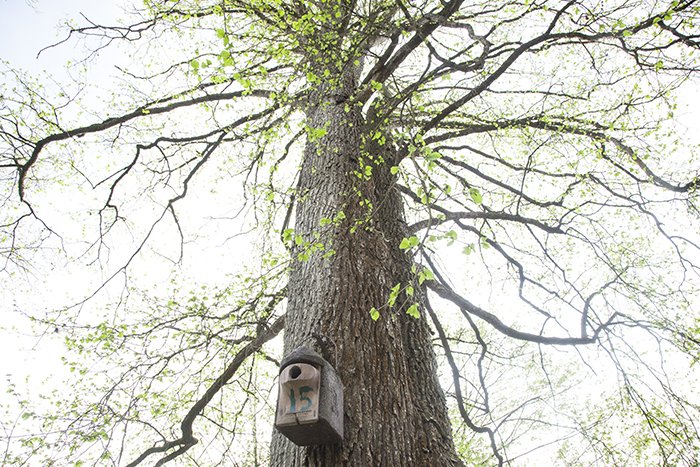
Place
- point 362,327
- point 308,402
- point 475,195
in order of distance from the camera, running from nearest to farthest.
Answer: point 475,195 → point 308,402 → point 362,327

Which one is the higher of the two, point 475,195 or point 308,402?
point 475,195

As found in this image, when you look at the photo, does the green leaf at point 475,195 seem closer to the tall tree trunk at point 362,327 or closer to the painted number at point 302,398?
the tall tree trunk at point 362,327

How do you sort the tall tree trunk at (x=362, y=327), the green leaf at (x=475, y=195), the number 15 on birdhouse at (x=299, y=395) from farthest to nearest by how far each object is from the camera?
1. the tall tree trunk at (x=362, y=327)
2. the number 15 on birdhouse at (x=299, y=395)
3. the green leaf at (x=475, y=195)

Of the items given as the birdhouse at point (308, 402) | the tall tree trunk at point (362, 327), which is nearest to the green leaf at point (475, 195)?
the tall tree trunk at point (362, 327)

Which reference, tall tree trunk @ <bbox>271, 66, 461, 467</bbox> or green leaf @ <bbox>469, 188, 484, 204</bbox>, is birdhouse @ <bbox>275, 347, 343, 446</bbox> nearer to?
tall tree trunk @ <bbox>271, 66, 461, 467</bbox>

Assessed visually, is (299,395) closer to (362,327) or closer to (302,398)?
Answer: (302,398)

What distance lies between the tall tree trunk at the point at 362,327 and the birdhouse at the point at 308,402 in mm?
101

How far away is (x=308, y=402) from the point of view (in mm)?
1279

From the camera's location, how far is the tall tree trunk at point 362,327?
143 cm

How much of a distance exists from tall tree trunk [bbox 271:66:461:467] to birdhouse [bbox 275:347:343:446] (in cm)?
10

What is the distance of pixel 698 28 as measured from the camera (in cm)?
299

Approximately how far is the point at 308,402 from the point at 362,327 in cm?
55

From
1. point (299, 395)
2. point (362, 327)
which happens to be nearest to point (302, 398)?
point (299, 395)

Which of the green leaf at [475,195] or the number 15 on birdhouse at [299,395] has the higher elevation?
the green leaf at [475,195]
